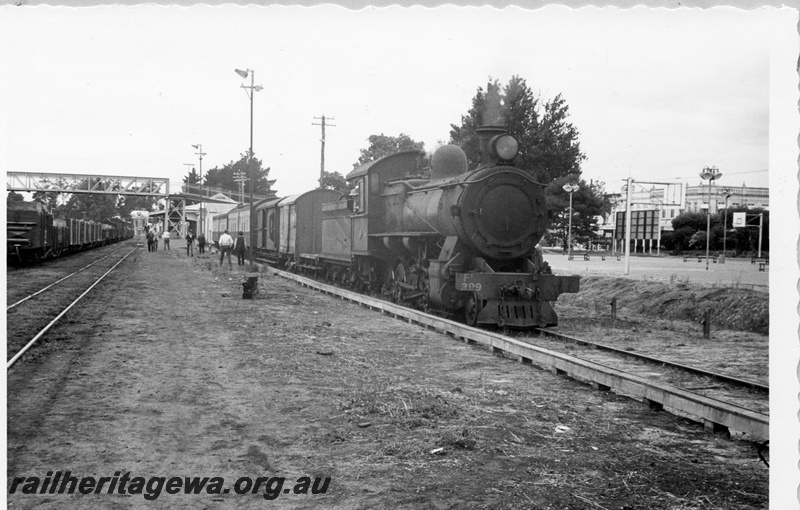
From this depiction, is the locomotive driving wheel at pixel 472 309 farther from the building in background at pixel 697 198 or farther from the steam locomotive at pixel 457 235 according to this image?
the building in background at pixel 697 198

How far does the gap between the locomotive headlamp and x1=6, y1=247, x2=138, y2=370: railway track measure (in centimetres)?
747

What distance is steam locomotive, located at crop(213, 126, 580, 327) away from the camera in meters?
11.0

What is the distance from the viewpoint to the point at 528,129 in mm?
11297

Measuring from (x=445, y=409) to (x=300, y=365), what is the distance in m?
2.61

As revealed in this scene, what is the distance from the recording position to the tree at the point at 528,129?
336 inches

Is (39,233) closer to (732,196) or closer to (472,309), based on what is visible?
(472,309)

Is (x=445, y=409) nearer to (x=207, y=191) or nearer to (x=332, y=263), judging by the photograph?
(x=332, y=263)

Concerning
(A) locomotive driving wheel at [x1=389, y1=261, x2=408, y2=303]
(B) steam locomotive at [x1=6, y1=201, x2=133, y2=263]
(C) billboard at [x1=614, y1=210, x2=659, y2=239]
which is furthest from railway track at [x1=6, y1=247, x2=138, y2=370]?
(C) billboard at [x1=614, y1=210, x2=659, y2=239]

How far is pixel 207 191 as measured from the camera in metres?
19.5

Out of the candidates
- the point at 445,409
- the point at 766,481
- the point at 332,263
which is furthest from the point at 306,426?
the point at 332,263

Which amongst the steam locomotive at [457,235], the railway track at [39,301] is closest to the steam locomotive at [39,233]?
the railway track at [39,301]

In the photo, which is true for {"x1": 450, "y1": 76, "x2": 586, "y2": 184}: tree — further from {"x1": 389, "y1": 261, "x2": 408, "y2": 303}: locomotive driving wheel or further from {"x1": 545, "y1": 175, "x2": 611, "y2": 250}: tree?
{"x1": 389, "y1": 261, "x2": 408, "y2": 303}: locomotive driving wheel

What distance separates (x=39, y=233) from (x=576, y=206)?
55.8 ft

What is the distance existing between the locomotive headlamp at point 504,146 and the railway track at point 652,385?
296 centimetres
